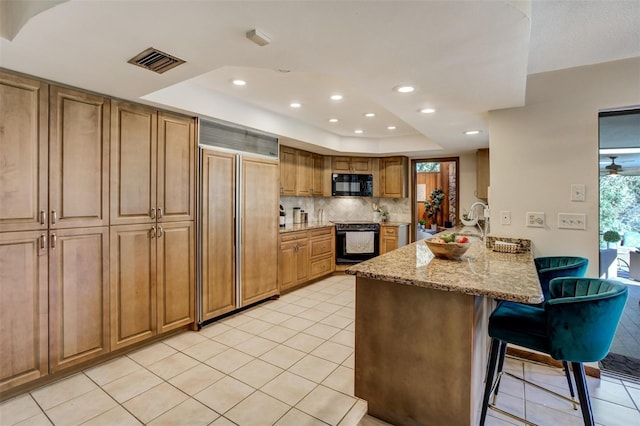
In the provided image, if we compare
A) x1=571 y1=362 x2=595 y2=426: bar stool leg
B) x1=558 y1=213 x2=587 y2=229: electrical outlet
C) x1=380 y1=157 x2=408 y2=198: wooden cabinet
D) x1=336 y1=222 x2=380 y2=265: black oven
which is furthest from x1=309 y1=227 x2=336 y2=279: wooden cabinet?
x1=571 y1=362 x2=595 y2=426: bar stool leg

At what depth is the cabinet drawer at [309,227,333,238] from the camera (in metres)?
4.85

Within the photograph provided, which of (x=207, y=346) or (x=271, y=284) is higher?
(x=271, y=284)

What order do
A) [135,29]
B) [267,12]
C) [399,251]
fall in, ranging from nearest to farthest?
[267,12] → [135,29] → [399,251]

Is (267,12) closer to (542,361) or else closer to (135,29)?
(135,29)

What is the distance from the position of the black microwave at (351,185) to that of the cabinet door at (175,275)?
305 cm

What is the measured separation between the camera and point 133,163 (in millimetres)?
2623

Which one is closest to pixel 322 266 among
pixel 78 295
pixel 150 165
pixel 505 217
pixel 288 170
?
pixel 288 170

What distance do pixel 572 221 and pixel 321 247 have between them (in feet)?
10.8

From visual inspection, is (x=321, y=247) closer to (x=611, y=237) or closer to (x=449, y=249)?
(x=449, y=249)

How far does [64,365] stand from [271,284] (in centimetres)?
215

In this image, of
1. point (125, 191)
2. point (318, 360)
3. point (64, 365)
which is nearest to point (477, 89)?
point (318, 360)

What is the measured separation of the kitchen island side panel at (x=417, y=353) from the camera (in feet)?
5.19

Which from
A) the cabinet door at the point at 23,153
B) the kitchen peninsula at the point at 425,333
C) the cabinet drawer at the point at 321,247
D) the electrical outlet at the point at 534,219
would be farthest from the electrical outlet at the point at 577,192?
the cabinet door at the point at 23,153

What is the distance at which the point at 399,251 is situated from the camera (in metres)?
2.48
